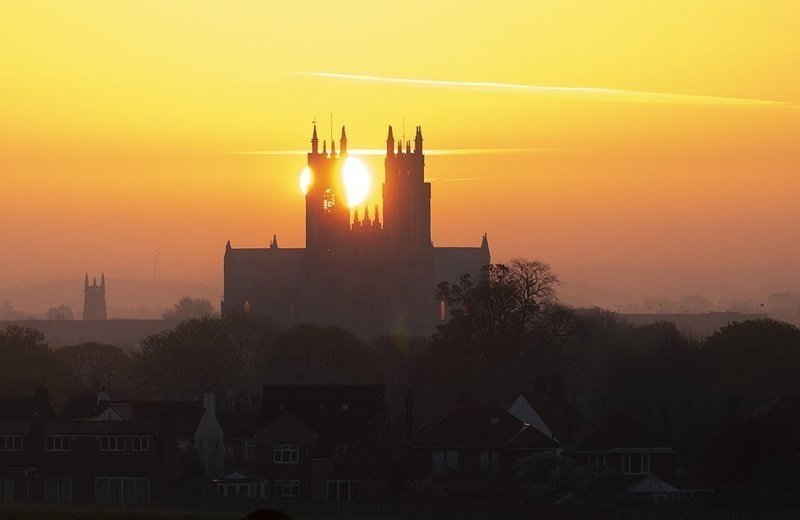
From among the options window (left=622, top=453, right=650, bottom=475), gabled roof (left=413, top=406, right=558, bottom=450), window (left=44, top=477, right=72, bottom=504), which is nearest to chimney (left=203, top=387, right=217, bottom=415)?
window (left=44, top=477, right=72, bottom=504)

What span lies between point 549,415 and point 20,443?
2706cm

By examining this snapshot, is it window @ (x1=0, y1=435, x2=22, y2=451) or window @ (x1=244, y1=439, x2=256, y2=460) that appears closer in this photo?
window @ (x1=0, y1=435, x2=22, y2=451)

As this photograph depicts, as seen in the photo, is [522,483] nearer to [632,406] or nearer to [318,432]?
[318,432]

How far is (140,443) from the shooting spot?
10112 cm

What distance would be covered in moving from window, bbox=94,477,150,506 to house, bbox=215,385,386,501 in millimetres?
3231

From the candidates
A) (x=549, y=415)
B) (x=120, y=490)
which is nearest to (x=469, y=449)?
(x=549, y=415)

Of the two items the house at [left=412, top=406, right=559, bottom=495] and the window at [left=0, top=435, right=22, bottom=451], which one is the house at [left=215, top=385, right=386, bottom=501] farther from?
the window at [left=0, top=435, right=22, bottom=451]

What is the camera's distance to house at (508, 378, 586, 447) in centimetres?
11200

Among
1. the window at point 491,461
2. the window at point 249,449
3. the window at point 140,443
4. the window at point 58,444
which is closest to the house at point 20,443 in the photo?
the window at point 58,444

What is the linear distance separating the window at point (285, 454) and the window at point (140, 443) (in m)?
5.89

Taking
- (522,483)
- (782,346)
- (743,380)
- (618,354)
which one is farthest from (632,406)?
(522,483)

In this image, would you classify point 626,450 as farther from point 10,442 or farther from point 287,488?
point 10,442

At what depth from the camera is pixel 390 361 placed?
189 meters

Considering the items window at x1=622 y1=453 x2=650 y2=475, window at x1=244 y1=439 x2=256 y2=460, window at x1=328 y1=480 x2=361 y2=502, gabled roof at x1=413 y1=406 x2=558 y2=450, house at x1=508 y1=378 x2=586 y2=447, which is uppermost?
house at x1=508 y1=378 x2=586 y2=447
